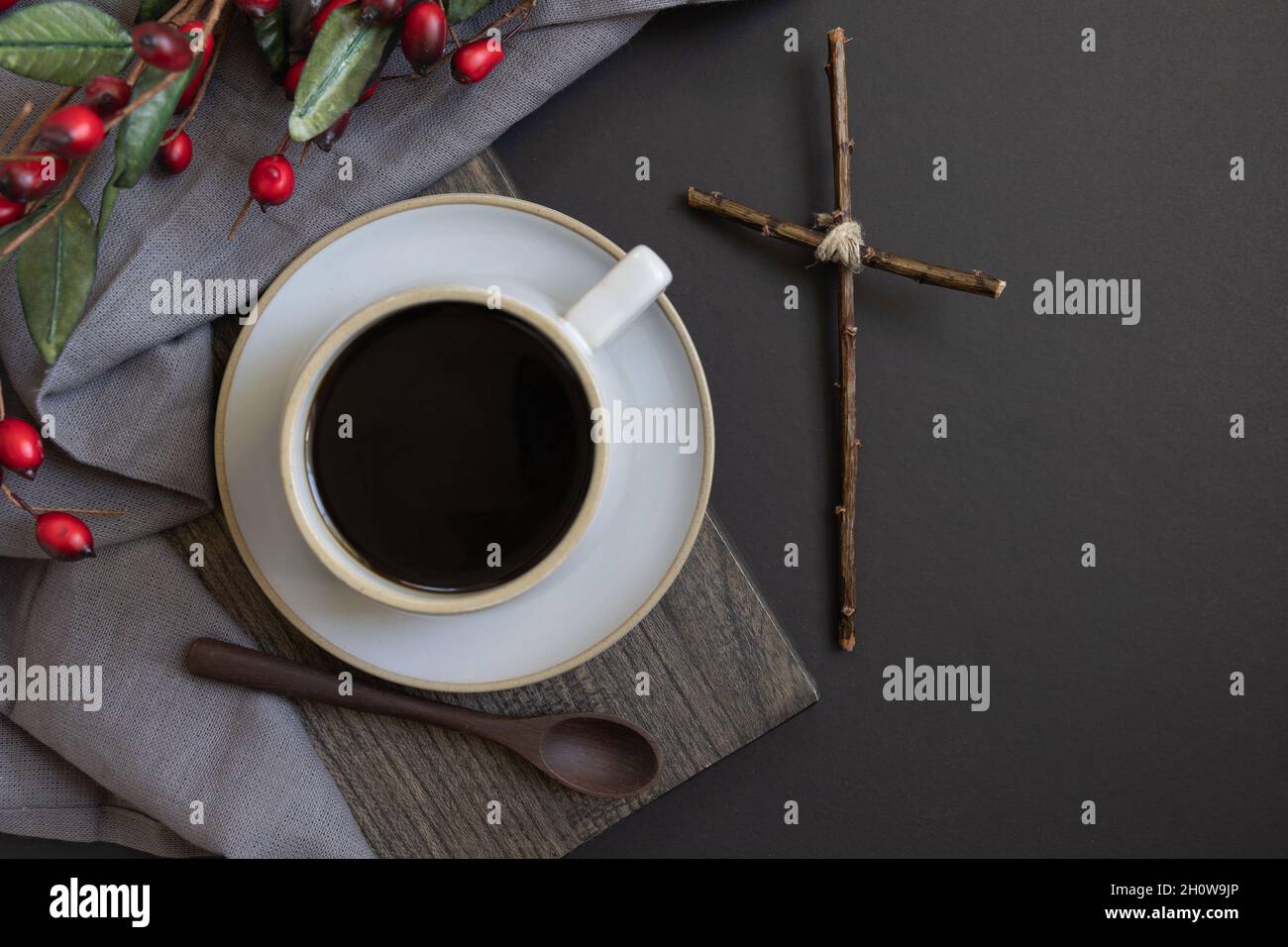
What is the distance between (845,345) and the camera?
957 millimetres

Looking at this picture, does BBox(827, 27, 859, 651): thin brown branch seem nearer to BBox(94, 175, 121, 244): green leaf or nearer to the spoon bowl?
the spoon bowl

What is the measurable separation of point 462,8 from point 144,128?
26cm

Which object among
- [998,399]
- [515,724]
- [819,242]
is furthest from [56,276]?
[998,399]

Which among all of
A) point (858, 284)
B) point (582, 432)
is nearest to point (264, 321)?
point (582, 432)

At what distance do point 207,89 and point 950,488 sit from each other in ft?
2.50

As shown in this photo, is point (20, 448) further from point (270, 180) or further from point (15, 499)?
point (270, 180)

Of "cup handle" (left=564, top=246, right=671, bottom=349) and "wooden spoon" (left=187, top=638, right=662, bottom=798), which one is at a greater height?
"cup handle" (left=564, top=246, right=671, bottom=349)

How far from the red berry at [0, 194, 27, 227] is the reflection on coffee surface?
26 centimetres

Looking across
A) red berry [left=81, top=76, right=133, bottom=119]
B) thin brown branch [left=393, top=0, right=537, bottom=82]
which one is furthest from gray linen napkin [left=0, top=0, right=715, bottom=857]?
red berry [left=81, top=76, right=133, bottom=119]

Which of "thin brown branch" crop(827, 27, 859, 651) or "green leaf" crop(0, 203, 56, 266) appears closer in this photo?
"green leaf" crop(0, 203, 56, 266)

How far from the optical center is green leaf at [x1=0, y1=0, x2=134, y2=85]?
0.70m

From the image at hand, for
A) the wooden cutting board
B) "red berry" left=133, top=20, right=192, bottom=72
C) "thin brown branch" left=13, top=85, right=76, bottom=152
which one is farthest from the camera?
the wooden cutting board

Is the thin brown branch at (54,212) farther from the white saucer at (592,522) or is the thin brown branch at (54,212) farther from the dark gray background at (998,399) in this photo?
the dark gray background at (998,399)

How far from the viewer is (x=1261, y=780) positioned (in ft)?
3.51
